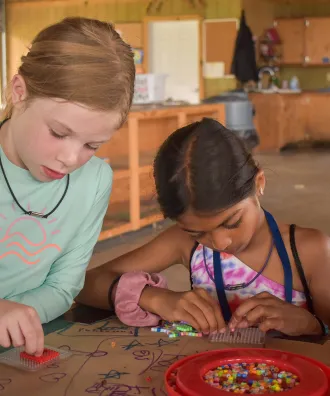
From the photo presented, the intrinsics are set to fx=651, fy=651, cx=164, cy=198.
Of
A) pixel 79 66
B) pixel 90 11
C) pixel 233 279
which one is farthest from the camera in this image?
pixel 90 11

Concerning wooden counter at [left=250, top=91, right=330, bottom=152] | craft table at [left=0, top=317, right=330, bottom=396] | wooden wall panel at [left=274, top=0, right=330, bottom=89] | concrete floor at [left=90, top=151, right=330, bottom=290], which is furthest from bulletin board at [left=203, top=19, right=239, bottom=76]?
craft table at [left=0, top=317, right=330, bottom=396]

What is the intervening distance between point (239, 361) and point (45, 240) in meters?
0.51

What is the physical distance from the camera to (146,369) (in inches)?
37.2

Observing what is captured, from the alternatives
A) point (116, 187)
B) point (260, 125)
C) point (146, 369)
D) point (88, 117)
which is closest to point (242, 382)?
point (146, 369)

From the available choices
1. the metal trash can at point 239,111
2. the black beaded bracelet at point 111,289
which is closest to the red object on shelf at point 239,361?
the black beaded bracelet at point 111,289

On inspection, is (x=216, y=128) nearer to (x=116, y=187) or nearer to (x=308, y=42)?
(x=116, y=187)

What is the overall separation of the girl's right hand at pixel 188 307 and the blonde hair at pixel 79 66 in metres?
0.34

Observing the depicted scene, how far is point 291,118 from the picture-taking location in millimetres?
9758

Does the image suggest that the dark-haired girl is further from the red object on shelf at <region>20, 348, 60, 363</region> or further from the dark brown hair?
the red object on shelf at <region>20, 348, 60, 363</region>

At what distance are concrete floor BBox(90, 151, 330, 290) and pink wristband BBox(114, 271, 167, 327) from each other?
1.32 m

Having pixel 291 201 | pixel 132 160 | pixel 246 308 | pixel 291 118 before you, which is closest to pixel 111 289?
pixel 246 308

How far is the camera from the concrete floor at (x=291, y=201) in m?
3.86

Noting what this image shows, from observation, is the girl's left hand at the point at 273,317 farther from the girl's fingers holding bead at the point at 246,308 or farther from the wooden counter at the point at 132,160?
the wooden counter at the point at 132,160

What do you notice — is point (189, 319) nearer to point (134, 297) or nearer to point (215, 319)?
point (215, 319)
